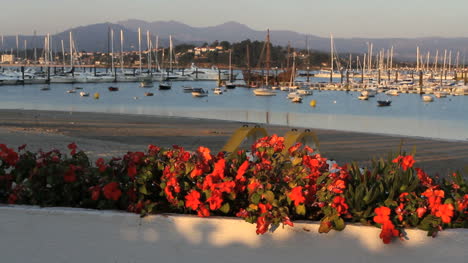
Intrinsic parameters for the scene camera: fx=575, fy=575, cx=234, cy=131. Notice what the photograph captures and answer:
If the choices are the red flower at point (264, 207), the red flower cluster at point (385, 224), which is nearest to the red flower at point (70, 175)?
the red flower at point (264, 207)

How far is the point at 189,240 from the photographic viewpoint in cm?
425

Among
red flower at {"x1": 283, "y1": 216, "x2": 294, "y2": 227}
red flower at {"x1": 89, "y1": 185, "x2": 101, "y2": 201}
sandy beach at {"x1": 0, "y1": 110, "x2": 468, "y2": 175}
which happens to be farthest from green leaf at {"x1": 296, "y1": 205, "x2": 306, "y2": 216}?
sandy beach at {"x1": 0, "y1": 110, "x2": 468, "y2": 175}

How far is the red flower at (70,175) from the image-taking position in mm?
4746

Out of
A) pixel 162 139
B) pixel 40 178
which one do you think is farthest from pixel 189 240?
pixel 162 139

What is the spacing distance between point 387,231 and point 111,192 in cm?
211

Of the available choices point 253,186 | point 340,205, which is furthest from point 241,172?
point 340,205

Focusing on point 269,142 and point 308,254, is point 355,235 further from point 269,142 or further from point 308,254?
point 269,142

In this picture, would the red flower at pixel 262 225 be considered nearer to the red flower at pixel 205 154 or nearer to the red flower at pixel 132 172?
the red flower at pixel 205 154

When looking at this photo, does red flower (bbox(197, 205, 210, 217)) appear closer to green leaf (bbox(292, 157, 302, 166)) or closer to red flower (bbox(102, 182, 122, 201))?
red flower (bbox(102, 182, 122, 201))

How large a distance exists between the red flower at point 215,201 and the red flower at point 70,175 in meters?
1.20

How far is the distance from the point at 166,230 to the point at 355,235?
1383 millimetres

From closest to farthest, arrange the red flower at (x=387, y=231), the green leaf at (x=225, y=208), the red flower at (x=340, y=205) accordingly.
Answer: the red flower at (x=387, y=231), the red flower at (x=340, y=205), the green leaf at (x=225, y=208)

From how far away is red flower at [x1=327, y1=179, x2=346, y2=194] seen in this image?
4297 mm

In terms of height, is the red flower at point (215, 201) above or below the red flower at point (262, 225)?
above
